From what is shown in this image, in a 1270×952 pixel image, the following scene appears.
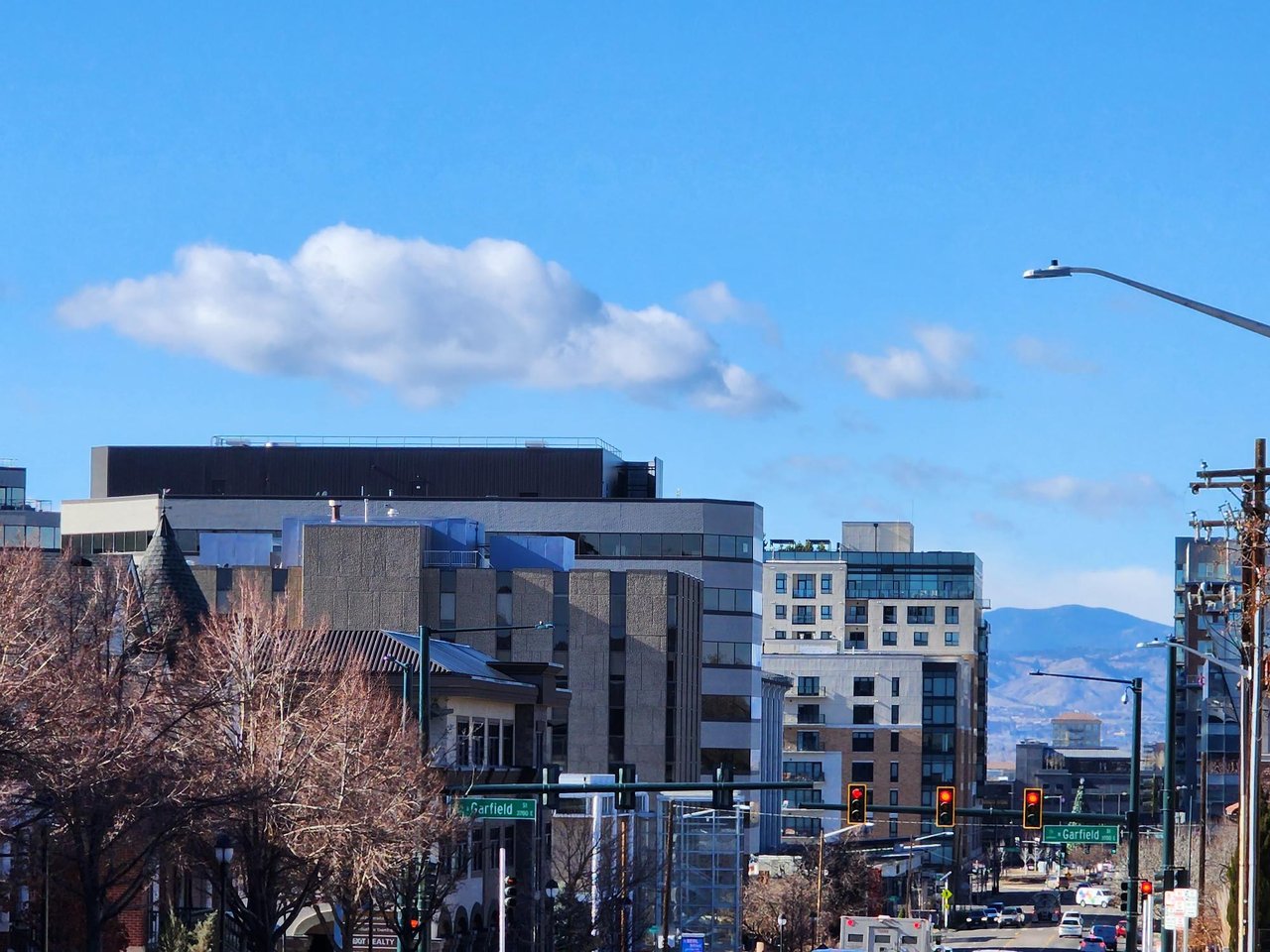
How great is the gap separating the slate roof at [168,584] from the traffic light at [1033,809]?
24.7m

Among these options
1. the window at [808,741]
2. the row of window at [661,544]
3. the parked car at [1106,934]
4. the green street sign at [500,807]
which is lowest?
the parked car at [1106,934]

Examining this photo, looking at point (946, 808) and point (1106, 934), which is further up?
point (946, 808)

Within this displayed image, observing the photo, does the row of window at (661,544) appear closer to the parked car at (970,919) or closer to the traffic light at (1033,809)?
the parked car at (970,919)

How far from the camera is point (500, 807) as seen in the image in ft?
153

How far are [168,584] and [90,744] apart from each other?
71.5 feet

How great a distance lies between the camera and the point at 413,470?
14762 cm

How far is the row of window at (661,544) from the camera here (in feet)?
438

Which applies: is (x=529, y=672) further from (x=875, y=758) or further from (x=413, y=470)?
(x=875, y=758)

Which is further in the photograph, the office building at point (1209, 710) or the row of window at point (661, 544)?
the row of window at point (661, 544)

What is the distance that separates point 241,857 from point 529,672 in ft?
99.7

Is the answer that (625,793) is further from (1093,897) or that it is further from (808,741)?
(808,741)

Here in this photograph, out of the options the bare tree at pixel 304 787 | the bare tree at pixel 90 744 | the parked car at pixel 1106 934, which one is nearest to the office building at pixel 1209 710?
the parked car at pixel 1106 934

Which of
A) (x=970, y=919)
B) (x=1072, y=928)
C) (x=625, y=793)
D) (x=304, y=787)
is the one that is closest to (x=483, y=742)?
(x=625, y=793)

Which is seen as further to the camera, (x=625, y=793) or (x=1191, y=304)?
(x=625, y=793)
